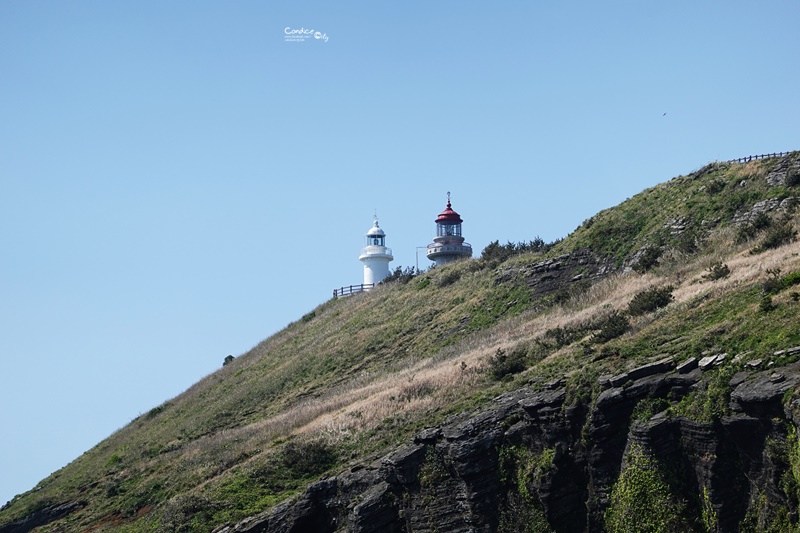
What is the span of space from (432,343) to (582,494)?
1191 inches

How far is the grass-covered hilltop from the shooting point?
81.1 feet

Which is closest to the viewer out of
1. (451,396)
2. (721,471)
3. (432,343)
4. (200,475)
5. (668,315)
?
(721,471)

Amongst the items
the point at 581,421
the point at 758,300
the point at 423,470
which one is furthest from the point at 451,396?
the point at 758,300

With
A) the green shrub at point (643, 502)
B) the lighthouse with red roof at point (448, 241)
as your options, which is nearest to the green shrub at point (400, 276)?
the lighthouse with red roof at point (448, 241)

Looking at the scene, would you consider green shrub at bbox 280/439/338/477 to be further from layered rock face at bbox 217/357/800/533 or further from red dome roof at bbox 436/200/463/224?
red dome roof at bbox 436/200/463/224

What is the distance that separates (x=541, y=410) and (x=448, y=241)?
60.9m

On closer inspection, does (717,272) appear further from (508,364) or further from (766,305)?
(766,305)

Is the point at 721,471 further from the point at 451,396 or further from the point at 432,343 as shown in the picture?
the point at 432,343

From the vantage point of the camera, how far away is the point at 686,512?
24.4 metres

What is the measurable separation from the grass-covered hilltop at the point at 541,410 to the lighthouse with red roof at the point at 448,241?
65.7ft

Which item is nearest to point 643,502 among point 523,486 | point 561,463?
point 561,463

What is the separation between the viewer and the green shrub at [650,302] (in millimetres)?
37812

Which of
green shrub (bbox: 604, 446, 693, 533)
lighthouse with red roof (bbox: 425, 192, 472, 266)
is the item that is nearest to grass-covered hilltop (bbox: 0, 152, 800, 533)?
green shrub (bbox: 604, 446, 693, 533)

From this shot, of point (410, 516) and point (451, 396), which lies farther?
point (451, 396)
